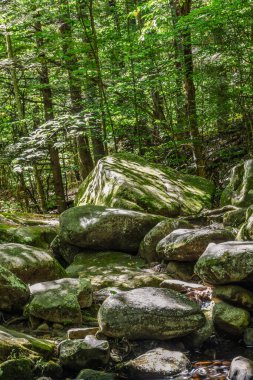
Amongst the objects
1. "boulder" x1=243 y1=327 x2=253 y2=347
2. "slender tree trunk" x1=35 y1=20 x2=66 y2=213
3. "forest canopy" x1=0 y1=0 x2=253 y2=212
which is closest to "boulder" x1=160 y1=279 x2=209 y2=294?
"boulder" x1=243 y1=327 x2=253 y2=347

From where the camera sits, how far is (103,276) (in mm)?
6867

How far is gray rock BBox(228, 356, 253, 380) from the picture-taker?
13.1 ft

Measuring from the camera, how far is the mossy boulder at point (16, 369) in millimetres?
3984

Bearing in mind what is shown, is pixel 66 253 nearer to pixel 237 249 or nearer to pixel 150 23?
pixel 237 249

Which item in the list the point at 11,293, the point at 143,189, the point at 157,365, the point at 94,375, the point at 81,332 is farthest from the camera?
the point at 143,189

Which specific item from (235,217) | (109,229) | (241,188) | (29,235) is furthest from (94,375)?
(241,188)

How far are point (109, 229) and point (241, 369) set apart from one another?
13.7 feet

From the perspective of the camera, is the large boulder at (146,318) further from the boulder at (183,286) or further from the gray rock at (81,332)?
the boulder at (183,286)

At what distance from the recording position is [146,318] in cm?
479

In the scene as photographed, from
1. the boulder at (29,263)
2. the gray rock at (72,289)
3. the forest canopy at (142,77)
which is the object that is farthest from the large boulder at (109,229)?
the forest canopy at (142,77)

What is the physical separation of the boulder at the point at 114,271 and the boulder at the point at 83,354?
1704mm

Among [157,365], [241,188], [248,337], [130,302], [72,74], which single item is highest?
[72,74]

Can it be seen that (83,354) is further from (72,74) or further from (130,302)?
(72,74)

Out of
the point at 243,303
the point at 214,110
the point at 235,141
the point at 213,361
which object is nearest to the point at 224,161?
the point at 235,141
